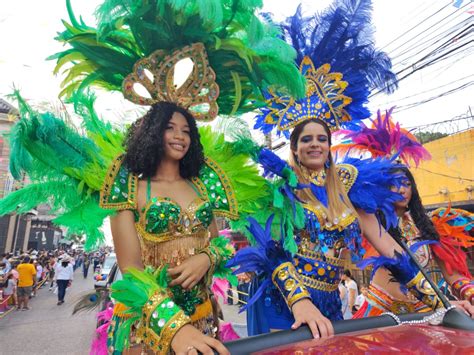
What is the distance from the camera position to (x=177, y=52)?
76.7 inches

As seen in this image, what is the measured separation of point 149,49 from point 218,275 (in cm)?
131

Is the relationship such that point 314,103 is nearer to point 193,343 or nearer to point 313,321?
point 313,321

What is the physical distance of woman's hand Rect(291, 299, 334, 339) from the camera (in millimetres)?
1307

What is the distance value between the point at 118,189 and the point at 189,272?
554 mm

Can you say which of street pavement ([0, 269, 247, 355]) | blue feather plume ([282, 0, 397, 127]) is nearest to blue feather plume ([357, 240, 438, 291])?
blue feather plume ([282, 0, 397, 127])

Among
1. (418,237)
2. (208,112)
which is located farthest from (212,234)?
(418,237)

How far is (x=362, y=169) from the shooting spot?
2471 millimetres

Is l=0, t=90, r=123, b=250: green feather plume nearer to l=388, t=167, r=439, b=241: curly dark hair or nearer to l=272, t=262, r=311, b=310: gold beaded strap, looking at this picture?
l=272, t=262, r=311, b=310: gold beaded strap

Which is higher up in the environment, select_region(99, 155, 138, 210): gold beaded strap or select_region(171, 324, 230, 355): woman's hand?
select_region(99, 155, 138, 210): gold beaded strap

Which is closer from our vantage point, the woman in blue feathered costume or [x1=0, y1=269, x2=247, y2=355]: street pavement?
the woman in blue feathered costume

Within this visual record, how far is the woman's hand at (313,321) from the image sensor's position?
1.31 meters

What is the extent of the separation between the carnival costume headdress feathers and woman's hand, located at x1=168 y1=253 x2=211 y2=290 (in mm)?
859

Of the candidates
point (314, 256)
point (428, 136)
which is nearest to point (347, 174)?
point (314, 256)

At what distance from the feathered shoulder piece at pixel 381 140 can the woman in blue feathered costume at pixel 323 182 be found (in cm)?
62
